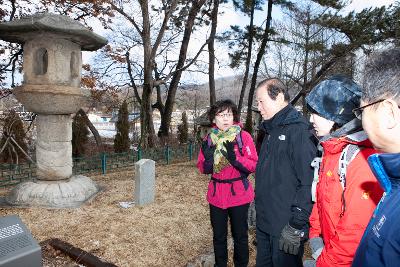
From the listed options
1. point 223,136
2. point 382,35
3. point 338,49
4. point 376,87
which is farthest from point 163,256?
point 382,35

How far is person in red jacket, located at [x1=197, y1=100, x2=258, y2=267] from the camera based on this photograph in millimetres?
2982

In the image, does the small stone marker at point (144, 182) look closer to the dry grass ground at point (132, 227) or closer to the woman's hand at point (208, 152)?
the dry grass ground at point (132, 227)

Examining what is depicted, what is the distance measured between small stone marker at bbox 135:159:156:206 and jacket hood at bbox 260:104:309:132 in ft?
11.9

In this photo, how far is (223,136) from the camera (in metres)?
3.08

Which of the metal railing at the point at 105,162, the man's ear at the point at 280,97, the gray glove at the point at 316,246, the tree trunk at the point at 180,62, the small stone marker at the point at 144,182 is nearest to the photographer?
the gray glove at the point at 316,246

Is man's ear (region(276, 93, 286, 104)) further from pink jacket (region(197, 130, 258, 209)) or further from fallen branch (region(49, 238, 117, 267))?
fallen branch (region(49, 238, 117, 267))

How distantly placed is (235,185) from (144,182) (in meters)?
2.97

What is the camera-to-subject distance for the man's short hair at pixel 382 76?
A: 3.58ft

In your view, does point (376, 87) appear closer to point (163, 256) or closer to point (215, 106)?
point (215, 106)

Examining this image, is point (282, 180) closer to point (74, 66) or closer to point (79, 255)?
point (79, 255)

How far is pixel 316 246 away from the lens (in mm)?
1872

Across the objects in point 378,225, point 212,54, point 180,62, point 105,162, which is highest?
point 212,54

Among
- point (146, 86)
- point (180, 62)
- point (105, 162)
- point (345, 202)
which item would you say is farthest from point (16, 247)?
point (180, 62)

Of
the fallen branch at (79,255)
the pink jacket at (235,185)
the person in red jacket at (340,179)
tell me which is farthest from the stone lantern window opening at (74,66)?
the person in red jacket at (340,179)
